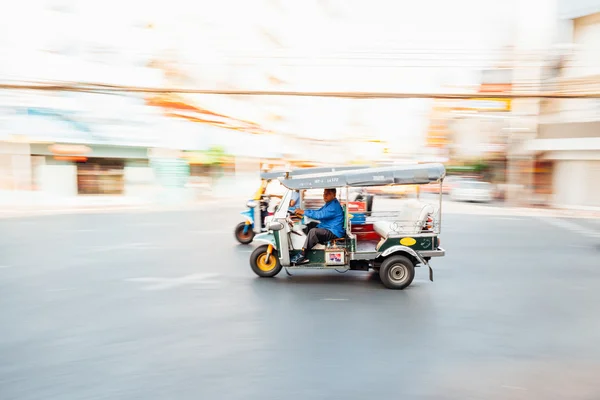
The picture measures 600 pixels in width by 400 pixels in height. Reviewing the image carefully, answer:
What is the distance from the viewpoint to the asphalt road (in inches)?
161

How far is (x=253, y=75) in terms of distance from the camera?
29250 millimetres

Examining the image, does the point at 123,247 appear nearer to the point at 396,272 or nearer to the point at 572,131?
the point at 396,272

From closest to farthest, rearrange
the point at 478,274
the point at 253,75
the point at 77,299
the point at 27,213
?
the point at 77,299, the point at 478,274, the point at 27,213, the point at 253,75

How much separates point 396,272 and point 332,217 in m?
1.29

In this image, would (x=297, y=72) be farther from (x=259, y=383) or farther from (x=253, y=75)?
(x=259, y=383)

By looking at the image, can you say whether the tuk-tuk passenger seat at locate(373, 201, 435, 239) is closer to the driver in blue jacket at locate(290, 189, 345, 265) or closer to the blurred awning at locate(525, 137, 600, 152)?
the driver in blue jacket at locate(290, 189, 345, 265)

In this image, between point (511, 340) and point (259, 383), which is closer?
point (259, 383)

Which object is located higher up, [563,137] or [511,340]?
[563,137]

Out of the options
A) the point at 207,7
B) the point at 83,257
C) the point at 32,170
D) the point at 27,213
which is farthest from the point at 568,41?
Result: the point at 32,170

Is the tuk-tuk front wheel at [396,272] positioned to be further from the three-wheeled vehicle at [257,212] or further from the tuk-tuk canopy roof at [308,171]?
the three-wheeled vehicle at [257,212]

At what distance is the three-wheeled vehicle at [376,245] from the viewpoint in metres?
7.15

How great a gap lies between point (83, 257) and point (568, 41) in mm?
20692

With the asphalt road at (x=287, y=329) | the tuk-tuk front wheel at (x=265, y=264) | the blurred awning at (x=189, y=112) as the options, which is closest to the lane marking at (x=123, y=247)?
the asphalt road at (x=287, y=329)

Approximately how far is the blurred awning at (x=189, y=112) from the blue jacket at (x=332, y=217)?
18022 millimetres
